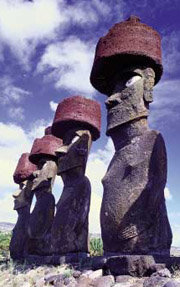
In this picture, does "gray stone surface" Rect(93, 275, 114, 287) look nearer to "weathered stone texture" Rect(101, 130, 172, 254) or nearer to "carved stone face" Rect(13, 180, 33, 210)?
"weathered stone texture" Rect(101, 130, 172, 254)

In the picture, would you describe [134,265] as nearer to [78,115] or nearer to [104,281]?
[104,281]

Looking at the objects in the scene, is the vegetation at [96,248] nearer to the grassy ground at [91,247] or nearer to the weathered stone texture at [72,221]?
the grassy ground at [91,247]

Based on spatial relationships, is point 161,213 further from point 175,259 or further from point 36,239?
point 36,239

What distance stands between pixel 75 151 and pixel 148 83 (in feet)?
7.29

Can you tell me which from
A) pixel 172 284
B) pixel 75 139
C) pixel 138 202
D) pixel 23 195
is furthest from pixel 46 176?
pixel 172 284

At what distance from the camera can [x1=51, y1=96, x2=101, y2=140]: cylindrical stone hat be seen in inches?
276

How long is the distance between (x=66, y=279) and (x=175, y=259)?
4.18 ft

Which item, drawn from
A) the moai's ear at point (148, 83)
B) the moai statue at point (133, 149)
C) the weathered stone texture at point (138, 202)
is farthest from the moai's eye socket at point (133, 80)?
the weathered stone texture at point (138, 202)

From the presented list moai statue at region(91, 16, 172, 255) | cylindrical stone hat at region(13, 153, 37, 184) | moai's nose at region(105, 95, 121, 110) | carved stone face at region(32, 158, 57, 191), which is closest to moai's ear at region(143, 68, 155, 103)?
moai statue at region(91, 16, 172, 255)

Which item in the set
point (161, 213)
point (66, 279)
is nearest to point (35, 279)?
point (66, 279)

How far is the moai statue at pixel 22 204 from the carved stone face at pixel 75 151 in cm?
250

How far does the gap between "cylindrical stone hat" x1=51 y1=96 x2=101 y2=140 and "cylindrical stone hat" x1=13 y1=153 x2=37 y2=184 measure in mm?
3269

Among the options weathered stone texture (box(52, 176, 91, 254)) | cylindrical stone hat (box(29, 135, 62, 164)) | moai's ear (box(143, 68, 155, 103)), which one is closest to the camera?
moai's ear (box(143, 68, 155, 103))

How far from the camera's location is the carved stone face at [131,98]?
4.95 m
